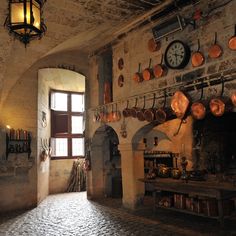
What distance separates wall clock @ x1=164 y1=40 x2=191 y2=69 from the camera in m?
5.22

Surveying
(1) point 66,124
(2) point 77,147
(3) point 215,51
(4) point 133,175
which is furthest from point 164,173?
(1) point 66,124

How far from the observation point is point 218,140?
721 cm

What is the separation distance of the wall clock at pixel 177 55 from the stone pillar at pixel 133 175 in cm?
228

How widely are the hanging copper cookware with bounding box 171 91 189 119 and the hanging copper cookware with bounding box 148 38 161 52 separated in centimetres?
129

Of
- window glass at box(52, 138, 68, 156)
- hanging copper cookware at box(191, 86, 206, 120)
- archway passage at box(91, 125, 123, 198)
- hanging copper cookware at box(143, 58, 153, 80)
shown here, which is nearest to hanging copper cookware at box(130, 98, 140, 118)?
hanging copper cookware at box(143, 58, 153, 80)

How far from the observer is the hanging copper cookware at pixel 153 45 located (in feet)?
19.6

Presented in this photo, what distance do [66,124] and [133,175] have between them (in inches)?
201

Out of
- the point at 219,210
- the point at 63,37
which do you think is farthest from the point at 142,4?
the point at 219,210

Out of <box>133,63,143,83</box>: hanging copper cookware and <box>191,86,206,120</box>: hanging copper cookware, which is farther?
<box>133,63,143,83</box>: hanging copper cookware

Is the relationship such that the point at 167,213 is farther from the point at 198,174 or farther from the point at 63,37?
the point at 63,37

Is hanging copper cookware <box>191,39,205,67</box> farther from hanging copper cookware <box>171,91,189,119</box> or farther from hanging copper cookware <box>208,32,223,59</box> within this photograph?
hanging copper cookware <box>171,91,189,119</box>

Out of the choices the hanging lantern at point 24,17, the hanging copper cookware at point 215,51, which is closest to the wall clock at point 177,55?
the hanging copper cookware at point 215,51

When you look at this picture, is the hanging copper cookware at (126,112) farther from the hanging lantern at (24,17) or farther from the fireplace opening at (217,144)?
the hanging lantern at (24,17)

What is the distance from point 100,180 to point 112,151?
1011 mm
